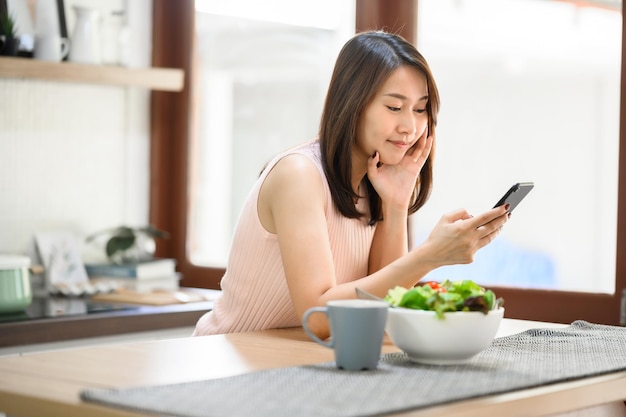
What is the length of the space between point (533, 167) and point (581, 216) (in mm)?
206

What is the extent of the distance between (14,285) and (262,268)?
1068 millimetres

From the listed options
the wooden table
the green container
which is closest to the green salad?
the wooden table

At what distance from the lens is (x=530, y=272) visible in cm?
288

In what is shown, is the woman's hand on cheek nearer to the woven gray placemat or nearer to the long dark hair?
the long dark hair

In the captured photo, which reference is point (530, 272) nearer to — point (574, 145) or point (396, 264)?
point (574, 145)

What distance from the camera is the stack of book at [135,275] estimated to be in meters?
3.42

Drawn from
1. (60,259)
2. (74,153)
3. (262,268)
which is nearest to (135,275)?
(60,259)

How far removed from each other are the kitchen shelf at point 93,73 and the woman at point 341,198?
134cm

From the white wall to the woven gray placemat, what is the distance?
206cm

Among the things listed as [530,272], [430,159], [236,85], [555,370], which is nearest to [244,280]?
[430,159]

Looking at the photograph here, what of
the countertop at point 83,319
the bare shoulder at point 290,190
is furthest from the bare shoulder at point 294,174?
the countertop at point 83,319

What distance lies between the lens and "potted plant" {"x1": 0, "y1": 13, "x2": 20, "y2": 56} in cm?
319

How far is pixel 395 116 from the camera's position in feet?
7.11

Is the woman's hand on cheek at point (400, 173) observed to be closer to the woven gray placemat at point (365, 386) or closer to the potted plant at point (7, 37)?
the woven gray placemat at point (365, 386)
